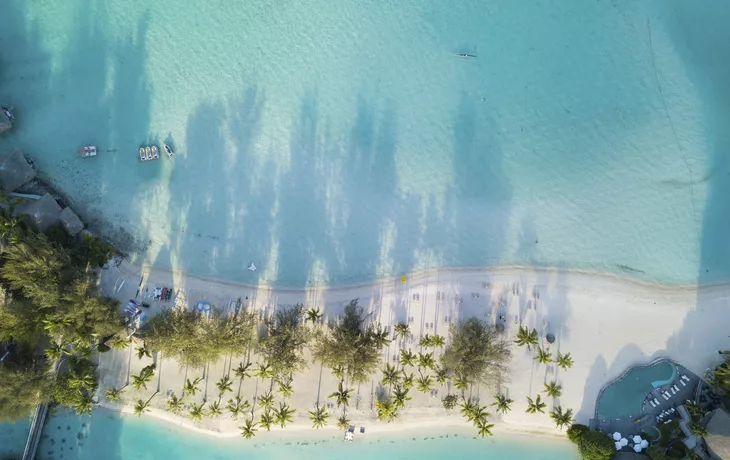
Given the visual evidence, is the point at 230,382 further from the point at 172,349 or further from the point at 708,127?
the point at 708,127

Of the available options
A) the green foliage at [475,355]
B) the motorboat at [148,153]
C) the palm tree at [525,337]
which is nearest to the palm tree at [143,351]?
the motorboat at [148,153]

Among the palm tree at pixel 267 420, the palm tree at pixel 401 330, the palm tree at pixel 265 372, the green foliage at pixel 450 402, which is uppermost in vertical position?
the palm tree at pixel 401 330

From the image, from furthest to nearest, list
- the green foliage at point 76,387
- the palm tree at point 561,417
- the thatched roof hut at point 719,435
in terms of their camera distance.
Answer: the palm tree at point 561,417
the green foliage at point 76,387
the thatched roof hut at point 719,435

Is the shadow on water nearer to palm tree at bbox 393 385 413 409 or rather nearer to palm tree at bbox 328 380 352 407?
palm tree at bbox 393 385 413 409

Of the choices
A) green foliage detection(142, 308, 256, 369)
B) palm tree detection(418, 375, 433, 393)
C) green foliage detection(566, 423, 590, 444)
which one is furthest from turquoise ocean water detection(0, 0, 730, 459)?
green foliage detection(566, 423, 590, 444)

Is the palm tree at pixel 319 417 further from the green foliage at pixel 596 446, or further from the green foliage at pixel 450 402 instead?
the green foliage at pixel 596 446

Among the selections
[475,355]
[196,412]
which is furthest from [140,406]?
[475,355]
